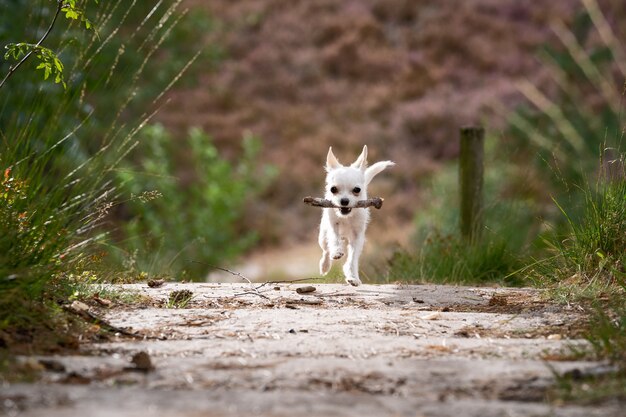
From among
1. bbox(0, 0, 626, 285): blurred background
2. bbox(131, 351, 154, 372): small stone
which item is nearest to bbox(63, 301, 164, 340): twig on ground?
bbox(131, 351, 154, 372): small stone

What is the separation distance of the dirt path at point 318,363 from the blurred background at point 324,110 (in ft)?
13.4

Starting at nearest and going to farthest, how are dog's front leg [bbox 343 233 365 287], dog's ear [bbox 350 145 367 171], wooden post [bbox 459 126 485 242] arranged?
1. dog's front leg [bbox 343 233 365 287]
2. dog's ear [bbox 350 145 367 171]
3. wooden post [bbox 459 126 485 242]

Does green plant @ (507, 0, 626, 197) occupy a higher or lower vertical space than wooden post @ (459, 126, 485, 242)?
higher

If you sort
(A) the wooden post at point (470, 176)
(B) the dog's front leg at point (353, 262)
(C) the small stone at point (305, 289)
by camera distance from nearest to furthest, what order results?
(C) the small stone at point (305, 289), (B) the dog's front leg at point (353, 262), (A) the wooden post at point (470, 176)

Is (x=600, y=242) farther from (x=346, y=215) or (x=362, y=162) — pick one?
(x=362, y=162)

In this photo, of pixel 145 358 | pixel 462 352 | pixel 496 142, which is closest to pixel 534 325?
pixel 462 352

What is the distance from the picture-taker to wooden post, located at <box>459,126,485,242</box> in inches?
364

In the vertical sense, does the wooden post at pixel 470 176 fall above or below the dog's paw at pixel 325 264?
above

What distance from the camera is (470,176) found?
30.7 ft

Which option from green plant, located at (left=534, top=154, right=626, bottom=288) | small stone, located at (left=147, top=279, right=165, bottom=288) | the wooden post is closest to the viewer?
green plant, located at (left=534, top=154, right=626, bottom=288)

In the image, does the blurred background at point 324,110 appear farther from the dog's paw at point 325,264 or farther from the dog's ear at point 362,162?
the dog's ear at point 362,162

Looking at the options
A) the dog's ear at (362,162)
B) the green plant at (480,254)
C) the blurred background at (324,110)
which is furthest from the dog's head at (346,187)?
the blurred background at (324,110)

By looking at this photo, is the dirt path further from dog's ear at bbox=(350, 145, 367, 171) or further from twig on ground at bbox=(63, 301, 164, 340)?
dog's ear at bbox=(350, 145, 367, 171)

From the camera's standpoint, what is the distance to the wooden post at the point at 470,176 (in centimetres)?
924
